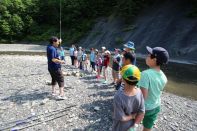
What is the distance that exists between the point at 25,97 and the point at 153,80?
746cm

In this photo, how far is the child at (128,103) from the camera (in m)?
4.24

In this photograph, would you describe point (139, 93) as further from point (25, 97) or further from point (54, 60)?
point (25, 97)

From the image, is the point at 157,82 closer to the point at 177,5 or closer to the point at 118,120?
the point at 118,120

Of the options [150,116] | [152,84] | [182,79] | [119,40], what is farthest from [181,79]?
[119,40]

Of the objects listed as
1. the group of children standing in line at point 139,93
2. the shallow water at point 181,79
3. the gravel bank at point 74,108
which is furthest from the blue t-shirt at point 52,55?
the shallow water at point 181,79

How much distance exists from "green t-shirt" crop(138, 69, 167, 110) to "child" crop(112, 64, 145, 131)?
532 millimetres

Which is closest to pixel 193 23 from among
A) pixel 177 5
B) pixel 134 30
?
pixel 177 5

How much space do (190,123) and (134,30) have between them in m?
29.1

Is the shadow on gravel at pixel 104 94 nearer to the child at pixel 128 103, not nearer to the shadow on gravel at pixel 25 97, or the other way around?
the shadow on gravel at pixel 25 97

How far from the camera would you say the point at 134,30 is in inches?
1517

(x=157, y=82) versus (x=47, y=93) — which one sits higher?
(x=157, y=82)

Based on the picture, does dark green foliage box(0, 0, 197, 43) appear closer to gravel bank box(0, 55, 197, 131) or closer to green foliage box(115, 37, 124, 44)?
green foliage box(115, 37, 124, 44)

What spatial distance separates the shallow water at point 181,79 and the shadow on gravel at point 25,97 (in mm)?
7915

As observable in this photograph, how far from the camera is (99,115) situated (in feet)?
31.3
